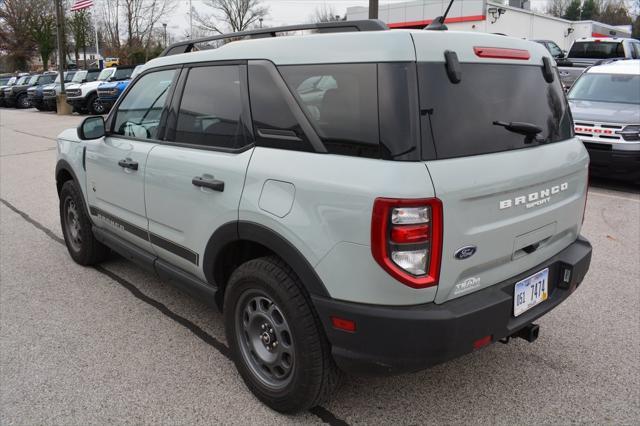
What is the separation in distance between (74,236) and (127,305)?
1295 millimetres

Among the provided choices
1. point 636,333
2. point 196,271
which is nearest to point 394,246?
point 196,271

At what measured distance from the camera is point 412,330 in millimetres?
2146

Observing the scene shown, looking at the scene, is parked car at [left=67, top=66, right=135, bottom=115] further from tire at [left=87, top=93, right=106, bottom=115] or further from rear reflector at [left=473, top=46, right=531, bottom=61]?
rear reflector at [left=473, top=46, right=531, bottom=61]

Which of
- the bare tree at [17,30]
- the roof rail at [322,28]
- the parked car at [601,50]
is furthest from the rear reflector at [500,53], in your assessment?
the bare tree at [17,30]

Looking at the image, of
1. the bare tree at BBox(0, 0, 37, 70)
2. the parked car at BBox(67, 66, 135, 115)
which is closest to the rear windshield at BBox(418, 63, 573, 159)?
the parked car at BBox(67, 66, 135, 115)

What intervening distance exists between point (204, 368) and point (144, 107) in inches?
72.5

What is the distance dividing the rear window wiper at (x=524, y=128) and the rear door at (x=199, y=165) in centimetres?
126

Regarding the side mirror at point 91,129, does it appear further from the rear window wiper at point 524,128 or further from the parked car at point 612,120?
the parked car at point 612,120

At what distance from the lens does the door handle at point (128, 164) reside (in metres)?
3.52

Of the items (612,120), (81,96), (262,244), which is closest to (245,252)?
(262,244)

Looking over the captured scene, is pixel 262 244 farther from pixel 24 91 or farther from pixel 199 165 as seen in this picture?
pixel 24 91

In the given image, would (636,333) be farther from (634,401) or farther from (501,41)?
(501,41)

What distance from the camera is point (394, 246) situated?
212 centimetres

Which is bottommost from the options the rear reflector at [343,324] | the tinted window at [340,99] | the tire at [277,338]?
the tire at [277,338]
